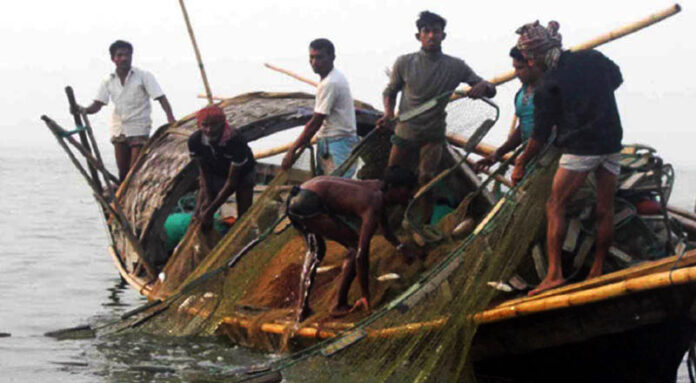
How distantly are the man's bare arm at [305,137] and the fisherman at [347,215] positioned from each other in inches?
48.3

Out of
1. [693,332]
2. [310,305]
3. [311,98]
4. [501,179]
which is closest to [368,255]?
[310,305]

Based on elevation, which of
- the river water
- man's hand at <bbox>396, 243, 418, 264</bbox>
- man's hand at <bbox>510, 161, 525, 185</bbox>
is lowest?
the river water

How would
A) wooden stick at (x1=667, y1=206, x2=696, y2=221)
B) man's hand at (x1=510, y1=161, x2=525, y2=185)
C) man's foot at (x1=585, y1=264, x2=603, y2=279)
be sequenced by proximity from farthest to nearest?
wooden stick at (x1=667, y1=206, x2=696, y2=221), man's hand at (x1=510, y1=161, x2=525, y2=185), man's foot at (x1=585, y1=264, x2=603, y2=279)

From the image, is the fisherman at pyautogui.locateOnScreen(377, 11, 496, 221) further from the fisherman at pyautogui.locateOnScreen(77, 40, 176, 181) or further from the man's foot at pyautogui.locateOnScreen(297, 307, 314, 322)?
the fisherman at pyautogui.locateOnScreen(77, 40, 176, 181)

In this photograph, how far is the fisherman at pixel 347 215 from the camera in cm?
784

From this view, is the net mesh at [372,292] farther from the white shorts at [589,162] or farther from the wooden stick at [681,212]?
the wooden stick at [681,212]

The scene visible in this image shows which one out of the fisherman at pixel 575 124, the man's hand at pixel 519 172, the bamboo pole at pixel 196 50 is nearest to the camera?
the fisherman at pixel 575 124

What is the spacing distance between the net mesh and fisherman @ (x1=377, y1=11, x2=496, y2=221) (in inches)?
7.5

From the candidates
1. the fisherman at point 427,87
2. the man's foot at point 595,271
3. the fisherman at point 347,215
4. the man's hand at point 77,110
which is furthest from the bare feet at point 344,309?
the man's hand at point 77,110

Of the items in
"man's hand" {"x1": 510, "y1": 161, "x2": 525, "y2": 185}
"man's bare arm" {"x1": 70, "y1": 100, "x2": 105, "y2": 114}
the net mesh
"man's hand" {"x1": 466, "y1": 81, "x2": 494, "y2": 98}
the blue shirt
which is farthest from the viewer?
"man's bare arm" {"x1": 70, "y1": 100, "x2": 105, "y2": 114}

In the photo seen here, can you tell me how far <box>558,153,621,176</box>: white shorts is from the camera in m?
7.18

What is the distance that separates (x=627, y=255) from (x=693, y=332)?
2.71ft

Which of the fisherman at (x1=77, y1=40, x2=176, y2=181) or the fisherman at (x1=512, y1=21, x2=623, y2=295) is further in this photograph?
the fisherman at (x1=77, y1=40, x2=176, y2=181)

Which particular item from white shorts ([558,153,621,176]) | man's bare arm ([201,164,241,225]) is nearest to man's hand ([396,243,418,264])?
white shorts ([558,153,621,176])
